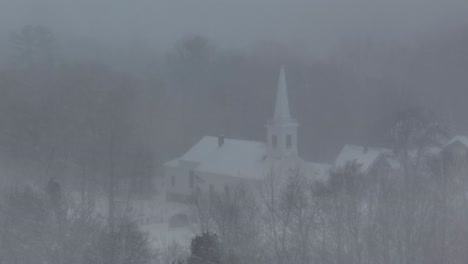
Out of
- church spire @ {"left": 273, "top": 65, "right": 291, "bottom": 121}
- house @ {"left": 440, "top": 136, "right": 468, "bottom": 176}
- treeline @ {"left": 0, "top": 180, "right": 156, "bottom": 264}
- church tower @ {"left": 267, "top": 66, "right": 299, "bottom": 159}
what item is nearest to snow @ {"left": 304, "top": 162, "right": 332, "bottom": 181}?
church tower @ {"left": 267, "top": 66, "right": 299, "bottom": 159}

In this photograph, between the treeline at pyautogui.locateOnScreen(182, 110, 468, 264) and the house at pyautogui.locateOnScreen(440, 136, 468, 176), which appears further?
the house at pyautogui.locateOnScreen(440, 136, 468, 176)

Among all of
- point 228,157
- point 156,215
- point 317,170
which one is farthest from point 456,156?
point 228,157

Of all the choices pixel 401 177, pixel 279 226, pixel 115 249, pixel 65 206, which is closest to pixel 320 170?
pixel 401 177

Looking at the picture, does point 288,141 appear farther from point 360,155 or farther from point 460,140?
point 460,140

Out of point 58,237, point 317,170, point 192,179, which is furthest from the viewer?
point 192,179

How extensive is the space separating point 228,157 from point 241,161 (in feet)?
1.10

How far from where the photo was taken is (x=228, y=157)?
37.5 ft

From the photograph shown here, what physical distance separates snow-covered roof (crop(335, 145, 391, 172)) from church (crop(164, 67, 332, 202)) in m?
0.32

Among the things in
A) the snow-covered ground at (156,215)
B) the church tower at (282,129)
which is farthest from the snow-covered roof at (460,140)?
the snow-covered ground at (156,215)

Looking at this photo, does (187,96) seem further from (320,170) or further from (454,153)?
(454,153)

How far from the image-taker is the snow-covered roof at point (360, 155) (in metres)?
10.4

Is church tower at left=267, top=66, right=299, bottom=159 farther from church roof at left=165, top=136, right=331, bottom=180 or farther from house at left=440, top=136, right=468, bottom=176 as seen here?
house at left=440, top=136, right=468, bottom=176

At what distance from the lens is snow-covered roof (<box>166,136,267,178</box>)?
35.4ft

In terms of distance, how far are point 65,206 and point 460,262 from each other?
9.06 feet
